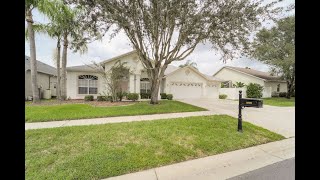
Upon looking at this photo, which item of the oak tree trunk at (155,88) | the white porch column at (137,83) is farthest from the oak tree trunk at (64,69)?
the oak tree trunk at (155,88)

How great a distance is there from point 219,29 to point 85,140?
10.9 metres

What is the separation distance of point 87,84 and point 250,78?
81.5 ft

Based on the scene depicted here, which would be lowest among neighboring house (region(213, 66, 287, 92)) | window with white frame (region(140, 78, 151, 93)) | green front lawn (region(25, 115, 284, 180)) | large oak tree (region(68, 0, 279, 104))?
green front lawn (region(25, 115, 284, 180))

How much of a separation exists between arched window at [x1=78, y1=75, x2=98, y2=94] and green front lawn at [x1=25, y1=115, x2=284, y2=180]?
1313 centimetres

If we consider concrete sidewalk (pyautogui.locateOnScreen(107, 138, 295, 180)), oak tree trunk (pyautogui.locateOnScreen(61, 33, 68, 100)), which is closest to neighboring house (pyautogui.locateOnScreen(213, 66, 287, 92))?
oak tree trunk (pyautogui.locateOnScreen(61, 33, 68, 100))

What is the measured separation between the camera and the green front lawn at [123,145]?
433 centimetres

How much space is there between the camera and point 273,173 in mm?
4297

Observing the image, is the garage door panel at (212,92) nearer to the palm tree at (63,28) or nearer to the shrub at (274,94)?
the shrub at (274,94)

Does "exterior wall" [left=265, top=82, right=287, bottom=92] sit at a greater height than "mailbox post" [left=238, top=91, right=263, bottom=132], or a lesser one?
greater

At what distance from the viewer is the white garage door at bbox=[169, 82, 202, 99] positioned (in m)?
22.5

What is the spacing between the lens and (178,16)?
12094 millimetres

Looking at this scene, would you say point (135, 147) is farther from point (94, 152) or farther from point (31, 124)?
point (31, 124)

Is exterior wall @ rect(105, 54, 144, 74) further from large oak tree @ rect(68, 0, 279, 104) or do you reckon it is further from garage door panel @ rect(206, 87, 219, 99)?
garage door panel @ rect(206, 87, 219, 99)

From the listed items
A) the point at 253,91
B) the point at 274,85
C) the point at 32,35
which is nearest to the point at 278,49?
the point at 253,91
